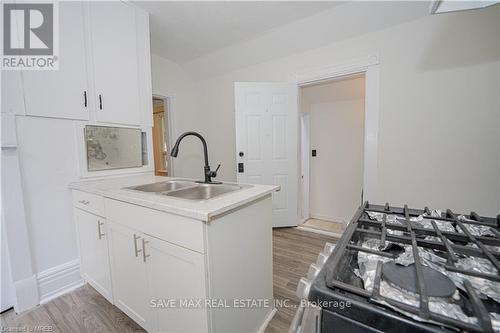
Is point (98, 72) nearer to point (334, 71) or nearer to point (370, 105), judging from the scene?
point (334, 71)

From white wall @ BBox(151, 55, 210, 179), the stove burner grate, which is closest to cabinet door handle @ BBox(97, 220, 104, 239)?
the stove burner grate

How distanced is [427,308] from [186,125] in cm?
362

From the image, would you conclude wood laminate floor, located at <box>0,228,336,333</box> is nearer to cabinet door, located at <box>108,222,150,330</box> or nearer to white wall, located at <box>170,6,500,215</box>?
cabinet door, located at <box>108,222,150,330</box>

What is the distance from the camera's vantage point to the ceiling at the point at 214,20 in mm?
2043

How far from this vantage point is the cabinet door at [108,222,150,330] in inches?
45.9

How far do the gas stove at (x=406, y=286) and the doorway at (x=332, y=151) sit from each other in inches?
105

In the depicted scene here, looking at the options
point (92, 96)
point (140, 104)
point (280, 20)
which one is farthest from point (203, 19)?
point (92, 96)

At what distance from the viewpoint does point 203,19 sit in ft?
7.39

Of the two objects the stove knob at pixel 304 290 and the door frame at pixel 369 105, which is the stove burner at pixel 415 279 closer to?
the stove knob at pixel 304 290

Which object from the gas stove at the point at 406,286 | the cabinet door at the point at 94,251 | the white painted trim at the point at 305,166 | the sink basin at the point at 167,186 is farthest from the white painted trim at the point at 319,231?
the cabinet door at the point at 94,251

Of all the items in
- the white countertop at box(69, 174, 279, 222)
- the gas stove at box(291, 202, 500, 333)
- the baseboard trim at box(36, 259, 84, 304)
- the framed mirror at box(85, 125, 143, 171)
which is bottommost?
the baseboard trim at box(36, 259, 84, 304)

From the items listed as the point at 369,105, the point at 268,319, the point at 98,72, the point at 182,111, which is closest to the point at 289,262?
the point at 268,319

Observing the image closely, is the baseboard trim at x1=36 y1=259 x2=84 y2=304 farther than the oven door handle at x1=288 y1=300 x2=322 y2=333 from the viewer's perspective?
Yes

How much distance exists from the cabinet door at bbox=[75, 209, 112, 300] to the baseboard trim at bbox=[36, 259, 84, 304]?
3.2 inches
